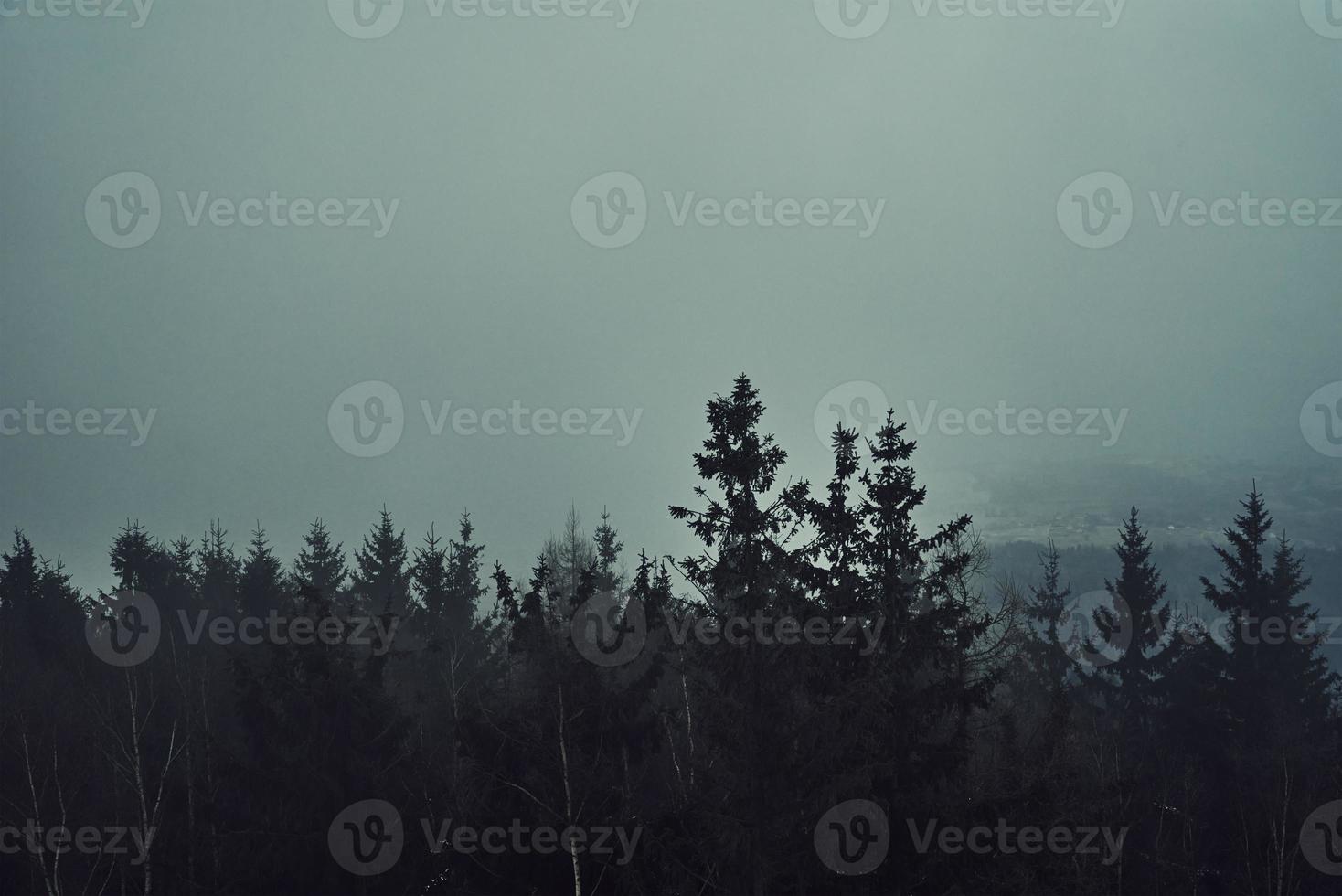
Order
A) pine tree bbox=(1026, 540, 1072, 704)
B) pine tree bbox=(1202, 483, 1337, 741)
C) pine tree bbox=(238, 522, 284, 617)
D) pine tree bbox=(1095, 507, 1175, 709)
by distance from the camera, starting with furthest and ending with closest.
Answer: pine tree bbox=(238, 522, 284, 617), pine tree bbox=(1026, 540, 1072, 704), pine tree bbox=(1095, 507, 1175, 709), pine tree bbox=(1202, 483, 1337, 741)

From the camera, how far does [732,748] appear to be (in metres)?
18.6

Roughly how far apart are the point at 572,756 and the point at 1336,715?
110 feet

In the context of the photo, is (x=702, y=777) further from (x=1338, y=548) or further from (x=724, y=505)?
(x=1338, y=548)

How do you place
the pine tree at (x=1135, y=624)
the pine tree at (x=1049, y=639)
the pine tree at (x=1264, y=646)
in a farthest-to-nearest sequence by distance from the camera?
the pine tree at (x=1049, y=639), the pine tree at (x=1135, y=624), the pine tree at (x=1264, y=646)

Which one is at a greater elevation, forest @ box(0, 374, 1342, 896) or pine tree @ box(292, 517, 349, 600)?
pine tree @ box(292, 517, 349, 600)

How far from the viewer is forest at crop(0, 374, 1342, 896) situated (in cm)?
1853

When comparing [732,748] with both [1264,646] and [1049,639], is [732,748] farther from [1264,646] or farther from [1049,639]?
[1049,639]

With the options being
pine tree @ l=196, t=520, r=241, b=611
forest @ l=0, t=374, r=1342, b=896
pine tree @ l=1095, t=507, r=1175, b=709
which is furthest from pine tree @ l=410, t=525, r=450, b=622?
pine tree @ l=1095, t=507, r=1175, b=709

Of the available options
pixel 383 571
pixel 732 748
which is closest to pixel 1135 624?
pixel 732 748

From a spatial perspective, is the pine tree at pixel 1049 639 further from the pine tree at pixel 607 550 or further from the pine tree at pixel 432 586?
the pine tree at pixel 432 586

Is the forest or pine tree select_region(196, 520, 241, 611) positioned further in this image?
pine tree select_region(196, 520, 241, 611)

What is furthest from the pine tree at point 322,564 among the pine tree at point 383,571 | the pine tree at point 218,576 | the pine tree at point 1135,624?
the pine tree at point 1135,624

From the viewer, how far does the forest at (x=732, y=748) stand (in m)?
18.5

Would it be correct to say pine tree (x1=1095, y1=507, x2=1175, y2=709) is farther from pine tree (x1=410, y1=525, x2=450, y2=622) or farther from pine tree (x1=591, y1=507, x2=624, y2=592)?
pine tree (x1=410, y1=525, x2=450, y2=622)
